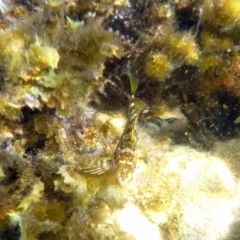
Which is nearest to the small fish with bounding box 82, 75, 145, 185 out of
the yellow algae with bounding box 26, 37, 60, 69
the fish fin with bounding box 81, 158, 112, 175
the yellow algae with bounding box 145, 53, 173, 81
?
the fish fin with bounding box 81, 158, 112, 175

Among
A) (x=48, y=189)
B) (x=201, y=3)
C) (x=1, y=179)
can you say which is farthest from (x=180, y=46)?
(x=1, y=179)

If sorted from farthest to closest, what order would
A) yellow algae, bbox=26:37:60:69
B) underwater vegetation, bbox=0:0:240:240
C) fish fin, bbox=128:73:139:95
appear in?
fish fin, bbox=128:73:139:95 → underwater vegetation, bbox=0:0:240:240 → yellow algae, bbox=26:37:60:69

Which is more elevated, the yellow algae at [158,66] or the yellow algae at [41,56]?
the yellow algae at [158,66]

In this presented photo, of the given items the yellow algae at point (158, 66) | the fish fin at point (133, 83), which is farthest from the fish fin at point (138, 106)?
the yellow algae at point (158, 66)

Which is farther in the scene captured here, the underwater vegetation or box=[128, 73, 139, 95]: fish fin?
box=[128, 73, 139, 95]: fish fin

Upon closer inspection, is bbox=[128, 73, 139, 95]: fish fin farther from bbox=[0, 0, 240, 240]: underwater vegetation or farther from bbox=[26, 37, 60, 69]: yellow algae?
bbox=[26, 37, 60, 69]: yellow algae

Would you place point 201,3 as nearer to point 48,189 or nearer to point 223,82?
point 223,82

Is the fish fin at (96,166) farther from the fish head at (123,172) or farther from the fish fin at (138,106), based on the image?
the fish fin at (138,106)
